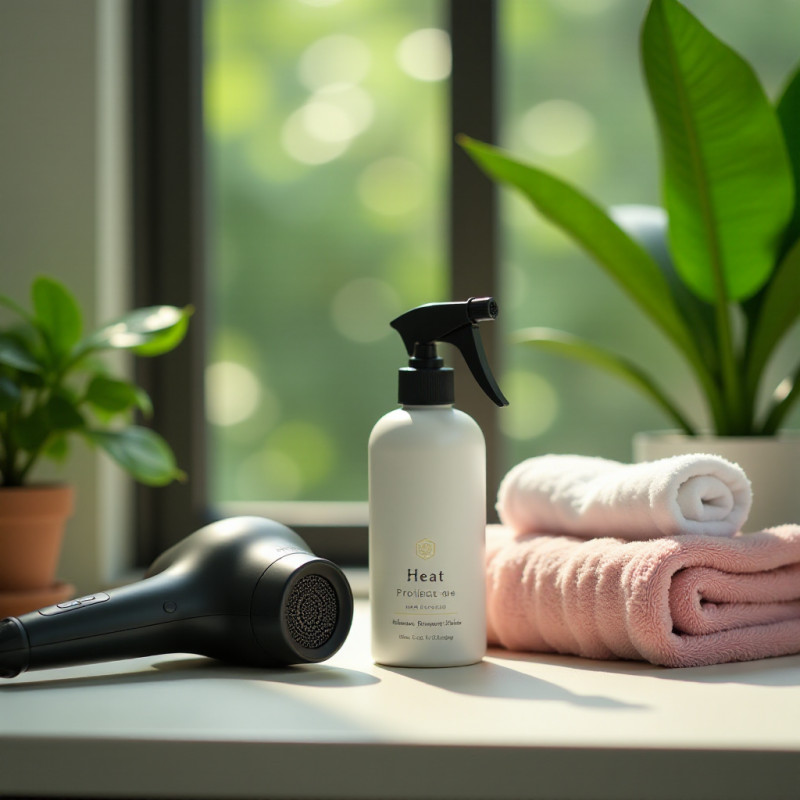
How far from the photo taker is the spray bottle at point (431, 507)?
71 cm

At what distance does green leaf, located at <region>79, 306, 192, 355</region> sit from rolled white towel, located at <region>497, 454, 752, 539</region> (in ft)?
1.35

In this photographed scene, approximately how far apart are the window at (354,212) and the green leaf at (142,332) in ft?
0.87

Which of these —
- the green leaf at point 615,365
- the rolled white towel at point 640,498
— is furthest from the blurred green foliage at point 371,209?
the rolled white towel at point 640,498

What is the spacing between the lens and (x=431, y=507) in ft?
2.34

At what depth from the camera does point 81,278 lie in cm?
122

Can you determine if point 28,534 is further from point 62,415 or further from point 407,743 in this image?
point 407,743

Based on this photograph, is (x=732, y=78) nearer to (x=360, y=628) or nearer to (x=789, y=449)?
(x=789, y=449)

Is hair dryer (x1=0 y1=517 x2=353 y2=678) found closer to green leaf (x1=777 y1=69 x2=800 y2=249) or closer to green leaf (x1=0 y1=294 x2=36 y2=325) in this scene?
green leaf (x1=0 y1=294 x2=36 y2=325)

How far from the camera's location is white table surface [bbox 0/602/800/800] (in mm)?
510

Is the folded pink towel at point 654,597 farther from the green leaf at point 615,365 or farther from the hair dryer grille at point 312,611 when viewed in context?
the green leaf at point 615,365

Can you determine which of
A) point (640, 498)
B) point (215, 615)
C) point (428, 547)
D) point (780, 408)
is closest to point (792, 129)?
point (780, 408)

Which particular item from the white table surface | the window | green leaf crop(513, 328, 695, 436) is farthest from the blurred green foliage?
the white table surface

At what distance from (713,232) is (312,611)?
52 cm

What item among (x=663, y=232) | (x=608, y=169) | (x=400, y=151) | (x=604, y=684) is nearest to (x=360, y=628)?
(x=604, y=684)
